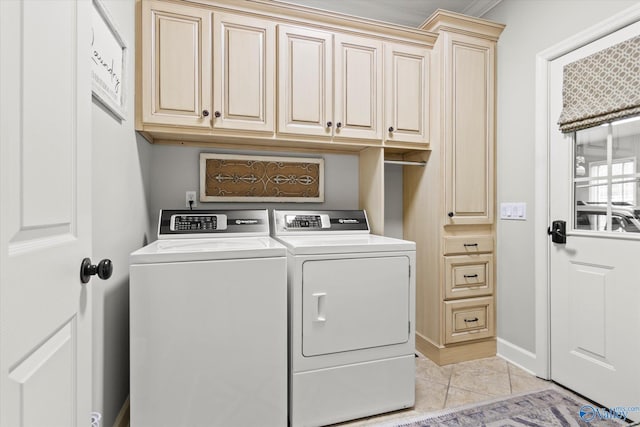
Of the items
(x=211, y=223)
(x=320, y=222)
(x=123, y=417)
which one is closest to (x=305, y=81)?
(x=320, y=222)

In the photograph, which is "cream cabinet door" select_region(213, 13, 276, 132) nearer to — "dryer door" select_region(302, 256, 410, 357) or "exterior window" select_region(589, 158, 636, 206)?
"dryer door" select_region(302, 256, 410, 357)

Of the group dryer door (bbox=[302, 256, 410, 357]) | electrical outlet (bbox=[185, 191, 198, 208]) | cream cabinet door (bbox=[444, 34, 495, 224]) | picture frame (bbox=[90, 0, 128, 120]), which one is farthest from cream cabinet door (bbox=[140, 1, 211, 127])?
cream cabinet door (bbox=[444, 34, 495, 224])

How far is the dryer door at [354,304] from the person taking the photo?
5.52ft

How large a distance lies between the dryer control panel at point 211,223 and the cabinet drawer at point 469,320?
1480 mm

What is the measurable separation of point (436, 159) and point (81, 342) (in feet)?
7.34

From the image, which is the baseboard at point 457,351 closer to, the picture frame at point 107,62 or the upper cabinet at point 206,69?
the upper cabinet at point 206,69

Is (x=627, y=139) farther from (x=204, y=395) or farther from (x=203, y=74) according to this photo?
(x=204, y=395)

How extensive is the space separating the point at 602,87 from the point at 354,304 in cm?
183

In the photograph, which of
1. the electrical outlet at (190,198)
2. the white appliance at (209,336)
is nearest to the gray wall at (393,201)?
the white appliance at (209,336)

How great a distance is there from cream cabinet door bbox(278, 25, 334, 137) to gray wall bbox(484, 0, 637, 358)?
1.35m

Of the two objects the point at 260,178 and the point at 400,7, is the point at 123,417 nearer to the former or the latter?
the point at 260,178

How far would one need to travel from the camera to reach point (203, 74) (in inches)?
75.9

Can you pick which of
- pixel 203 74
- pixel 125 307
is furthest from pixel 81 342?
pixel 203 74

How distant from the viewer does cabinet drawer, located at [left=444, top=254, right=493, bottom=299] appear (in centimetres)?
237
